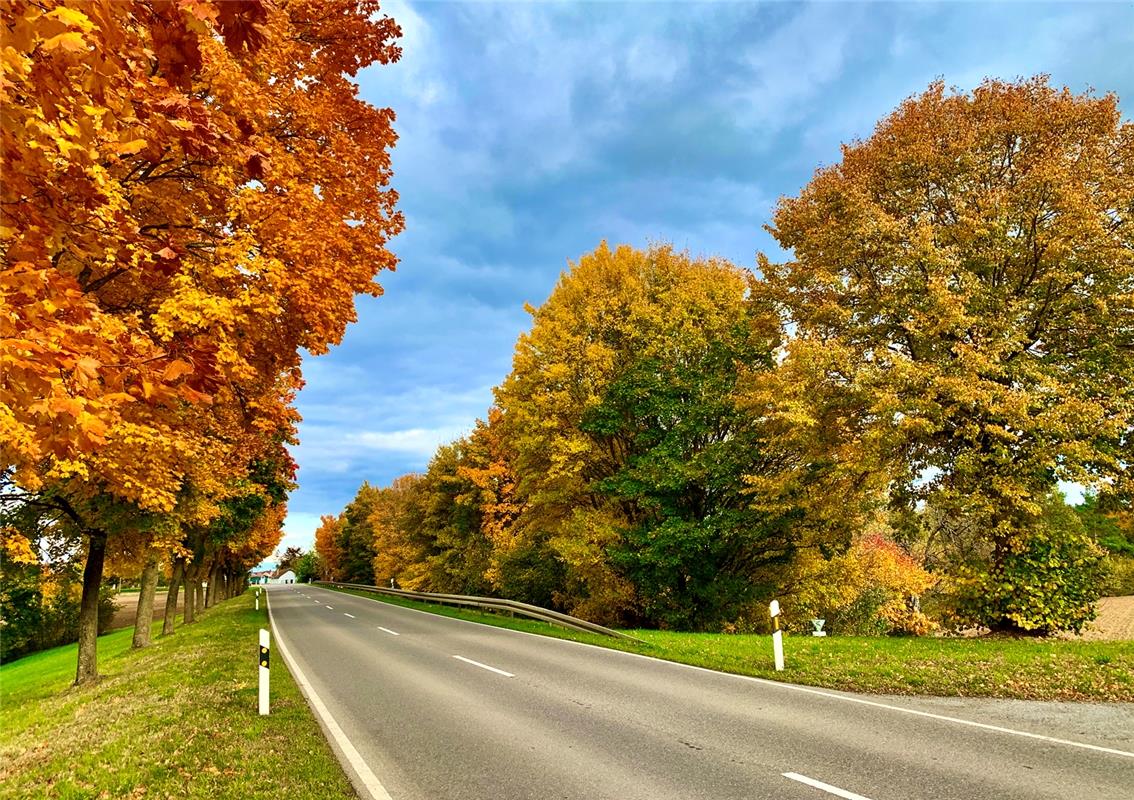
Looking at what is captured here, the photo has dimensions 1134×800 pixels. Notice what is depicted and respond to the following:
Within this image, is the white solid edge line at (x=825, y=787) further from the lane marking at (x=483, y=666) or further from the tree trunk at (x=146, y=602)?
the tree trunk at (x=146, y=602)

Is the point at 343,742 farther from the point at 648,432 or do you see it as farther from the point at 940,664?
the point at 648,432

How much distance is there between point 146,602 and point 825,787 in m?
23.0

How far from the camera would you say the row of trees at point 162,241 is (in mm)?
2729

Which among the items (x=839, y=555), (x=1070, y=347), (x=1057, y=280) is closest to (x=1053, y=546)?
(x=1070, y=347)

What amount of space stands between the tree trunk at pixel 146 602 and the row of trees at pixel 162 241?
43.5 inches

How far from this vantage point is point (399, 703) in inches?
368

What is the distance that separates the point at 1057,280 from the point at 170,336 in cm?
1710

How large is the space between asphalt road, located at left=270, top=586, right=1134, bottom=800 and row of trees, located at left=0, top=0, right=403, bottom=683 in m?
4.62

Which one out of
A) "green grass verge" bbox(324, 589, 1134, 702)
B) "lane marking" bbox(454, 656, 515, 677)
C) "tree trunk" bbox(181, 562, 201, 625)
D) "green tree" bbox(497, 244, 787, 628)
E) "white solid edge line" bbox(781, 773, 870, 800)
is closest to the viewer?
"white solid edge line" bbox(781, 773, 870, 800)

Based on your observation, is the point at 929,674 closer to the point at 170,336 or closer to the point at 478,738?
the point at 478,738

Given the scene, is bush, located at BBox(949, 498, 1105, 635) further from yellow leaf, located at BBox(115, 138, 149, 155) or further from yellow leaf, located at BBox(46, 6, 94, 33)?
yellow leaf, located at BBox(46, 6, 94, 33)

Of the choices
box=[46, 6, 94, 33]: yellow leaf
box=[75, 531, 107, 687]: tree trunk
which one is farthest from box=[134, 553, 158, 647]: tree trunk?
box=[46, 6, 94, 33]: yellow leaf

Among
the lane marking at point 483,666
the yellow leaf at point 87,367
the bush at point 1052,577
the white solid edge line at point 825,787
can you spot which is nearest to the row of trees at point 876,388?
the bush at point 1052,577

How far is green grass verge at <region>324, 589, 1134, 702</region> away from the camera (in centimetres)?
886
